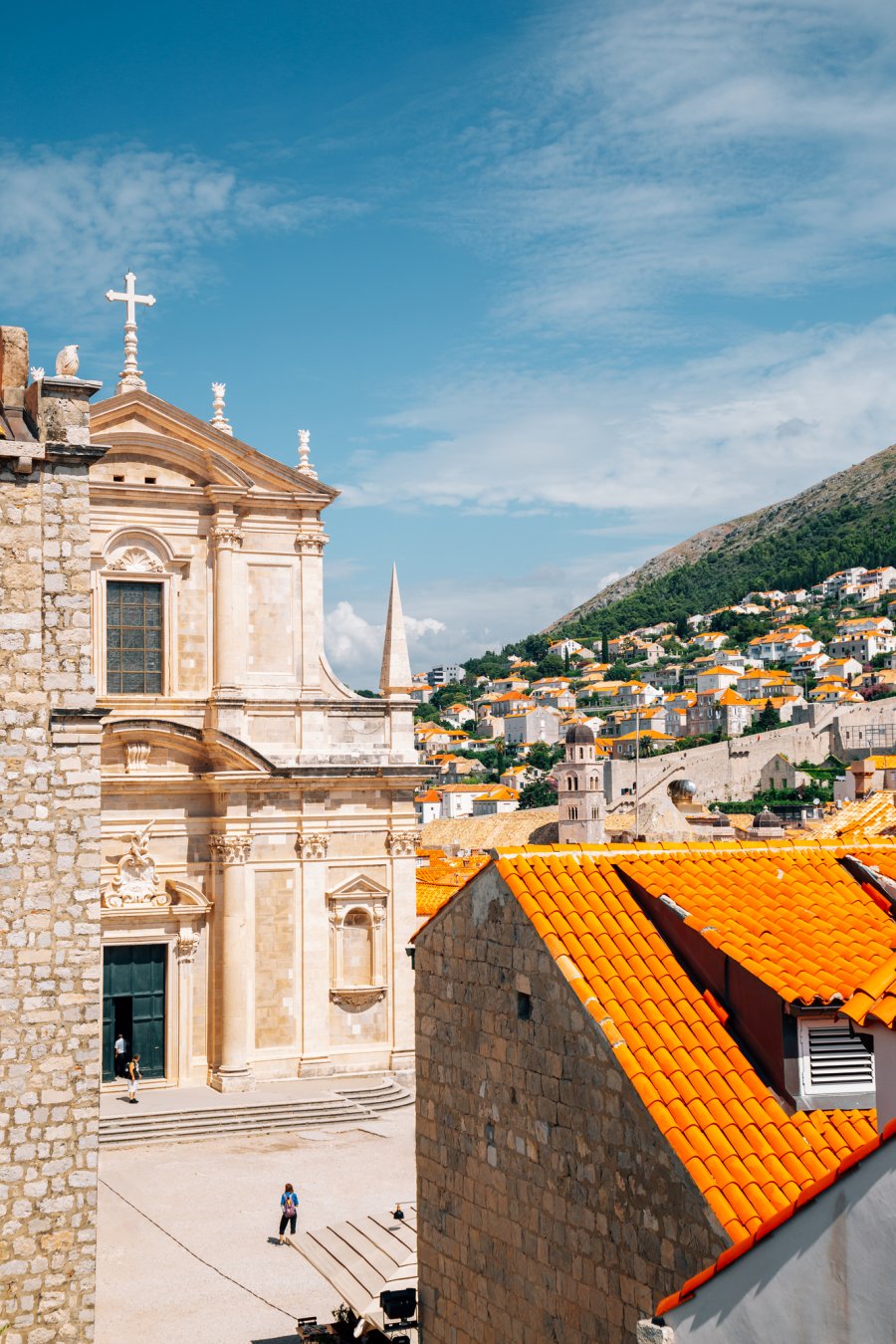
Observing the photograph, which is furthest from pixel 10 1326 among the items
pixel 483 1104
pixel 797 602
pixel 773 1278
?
pixel 797 602

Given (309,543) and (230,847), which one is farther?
(309,543)

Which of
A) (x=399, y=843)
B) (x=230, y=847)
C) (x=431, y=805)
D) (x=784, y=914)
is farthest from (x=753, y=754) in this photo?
(x=784, y=914)

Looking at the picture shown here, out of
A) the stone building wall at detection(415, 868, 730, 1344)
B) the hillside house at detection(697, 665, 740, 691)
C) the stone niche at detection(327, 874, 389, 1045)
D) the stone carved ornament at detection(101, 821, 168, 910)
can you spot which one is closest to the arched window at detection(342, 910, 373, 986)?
the stone niche at detection(327, 874, 389, 1045)

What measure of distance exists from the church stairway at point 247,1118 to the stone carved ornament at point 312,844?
4238mm

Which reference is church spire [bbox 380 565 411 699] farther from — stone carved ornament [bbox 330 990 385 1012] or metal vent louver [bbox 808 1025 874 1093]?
metal vent louver [bbox 808 1025 874 1093]

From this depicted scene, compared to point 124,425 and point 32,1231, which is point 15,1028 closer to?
point 32,1231

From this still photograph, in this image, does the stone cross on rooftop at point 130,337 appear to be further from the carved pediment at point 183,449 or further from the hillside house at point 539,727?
the hillside house at point 539,727

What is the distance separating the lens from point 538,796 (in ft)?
376

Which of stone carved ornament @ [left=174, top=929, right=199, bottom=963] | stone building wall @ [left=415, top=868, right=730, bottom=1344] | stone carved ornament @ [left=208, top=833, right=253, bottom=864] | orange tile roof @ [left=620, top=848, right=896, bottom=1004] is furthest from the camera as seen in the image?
stone carved ornament @ [left=208, top=833, right=253, bottom=864]

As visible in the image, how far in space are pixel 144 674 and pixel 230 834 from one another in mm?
3295

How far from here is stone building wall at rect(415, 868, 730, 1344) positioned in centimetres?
816

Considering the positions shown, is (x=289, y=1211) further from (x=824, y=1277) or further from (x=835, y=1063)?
(x=824, y=1277)

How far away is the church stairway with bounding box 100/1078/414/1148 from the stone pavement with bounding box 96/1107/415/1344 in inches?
9.4

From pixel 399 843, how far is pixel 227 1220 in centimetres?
946
